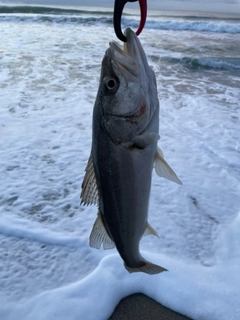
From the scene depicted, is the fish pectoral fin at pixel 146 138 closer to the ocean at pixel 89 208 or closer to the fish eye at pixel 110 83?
the fish eye at pixel 110 83

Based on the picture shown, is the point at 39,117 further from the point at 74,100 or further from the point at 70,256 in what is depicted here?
the point at 70,256

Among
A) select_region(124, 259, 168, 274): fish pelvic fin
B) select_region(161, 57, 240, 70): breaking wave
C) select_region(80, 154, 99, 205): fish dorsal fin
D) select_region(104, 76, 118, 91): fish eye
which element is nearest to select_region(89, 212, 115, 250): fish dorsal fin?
select_region(80, 154, 99, 205): fish dorsal fin

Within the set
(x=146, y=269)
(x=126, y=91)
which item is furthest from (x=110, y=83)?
(x=146, y=269)

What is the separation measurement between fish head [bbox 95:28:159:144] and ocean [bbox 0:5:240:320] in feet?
5.74

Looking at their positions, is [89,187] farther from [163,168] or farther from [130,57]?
[130,57]

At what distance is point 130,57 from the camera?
1.62 m

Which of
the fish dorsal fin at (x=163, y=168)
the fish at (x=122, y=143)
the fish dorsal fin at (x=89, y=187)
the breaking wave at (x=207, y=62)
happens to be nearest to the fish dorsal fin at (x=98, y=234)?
the fish at (x=122, y=143)

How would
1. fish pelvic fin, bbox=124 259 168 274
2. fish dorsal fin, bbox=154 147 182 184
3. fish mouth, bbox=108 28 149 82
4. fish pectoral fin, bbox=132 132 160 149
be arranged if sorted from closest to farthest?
fish mouth, bbox=108 28 149 82 < fish pectoral fin, bbox=132 132 160 149 < fish dorsal fin, bbox=154 147 182 184 < fish pelvic fin, bbox=124 259 168 274

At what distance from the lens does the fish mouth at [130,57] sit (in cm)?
160

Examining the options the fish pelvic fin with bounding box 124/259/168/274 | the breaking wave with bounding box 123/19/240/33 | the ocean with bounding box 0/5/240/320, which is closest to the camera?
the fish pelvic fin with bounding box 124/259/168/274

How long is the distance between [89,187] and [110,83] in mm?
542

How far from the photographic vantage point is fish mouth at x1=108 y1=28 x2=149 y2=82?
160 cm

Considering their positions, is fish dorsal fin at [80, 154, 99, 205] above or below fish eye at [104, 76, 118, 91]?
below

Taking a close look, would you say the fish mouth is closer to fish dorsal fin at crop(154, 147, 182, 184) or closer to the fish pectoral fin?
the fish pectoral fin
